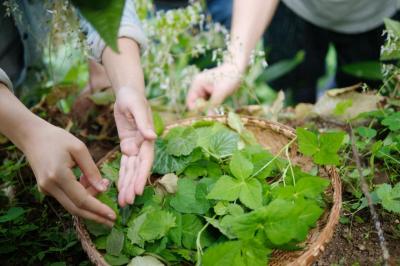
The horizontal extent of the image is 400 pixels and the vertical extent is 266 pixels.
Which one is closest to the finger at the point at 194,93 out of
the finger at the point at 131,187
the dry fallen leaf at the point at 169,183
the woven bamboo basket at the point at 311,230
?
the woven bamboo basket at the point at 311,230

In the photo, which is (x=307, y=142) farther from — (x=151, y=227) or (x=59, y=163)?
(x=59, y=163)

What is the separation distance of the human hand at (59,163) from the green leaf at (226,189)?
0.78 feet

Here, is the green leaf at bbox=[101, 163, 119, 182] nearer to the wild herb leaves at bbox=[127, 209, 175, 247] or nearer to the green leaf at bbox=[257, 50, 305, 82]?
the wild herb leaves at bbox=[127, 209, 175, 247]

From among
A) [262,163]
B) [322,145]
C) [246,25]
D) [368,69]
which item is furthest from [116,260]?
[368,69]

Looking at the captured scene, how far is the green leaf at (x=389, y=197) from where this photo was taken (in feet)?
2.83

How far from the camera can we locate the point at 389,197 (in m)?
0.88

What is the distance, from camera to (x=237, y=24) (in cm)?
146

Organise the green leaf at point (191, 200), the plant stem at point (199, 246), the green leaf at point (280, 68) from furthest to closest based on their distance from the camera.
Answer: the green leaf at point (280, 68) → the green leaf at point (191, 200) → the plant stem at point (199, 246)

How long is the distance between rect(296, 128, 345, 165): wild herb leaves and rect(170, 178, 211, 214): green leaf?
A: 238 mm

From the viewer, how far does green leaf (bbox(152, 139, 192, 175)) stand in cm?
105

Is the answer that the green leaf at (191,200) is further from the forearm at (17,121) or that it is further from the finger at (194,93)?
the finger at (194,93)

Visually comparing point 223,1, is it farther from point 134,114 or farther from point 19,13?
point 134,114

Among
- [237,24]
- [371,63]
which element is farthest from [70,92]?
[371,63]

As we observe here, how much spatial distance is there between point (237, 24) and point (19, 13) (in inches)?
27.0
